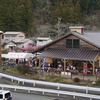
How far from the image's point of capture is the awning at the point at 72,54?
776 inches

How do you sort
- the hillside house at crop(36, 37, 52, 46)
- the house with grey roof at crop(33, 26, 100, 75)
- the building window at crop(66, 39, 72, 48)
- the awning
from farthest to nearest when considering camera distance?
the hillside house at crop(36, 37, 52, 46), the building window at crop(66, 39, 72, 48), the house with grey roof at crop(33, 26, 100, 75), the awning

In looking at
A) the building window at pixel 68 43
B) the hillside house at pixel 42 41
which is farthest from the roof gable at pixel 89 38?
the hillside house at pixel 42 41

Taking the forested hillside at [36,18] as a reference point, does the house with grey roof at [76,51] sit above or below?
below

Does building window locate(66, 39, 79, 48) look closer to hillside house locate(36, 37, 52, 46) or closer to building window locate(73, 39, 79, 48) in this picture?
building window locate(73, 39, 79, 48)

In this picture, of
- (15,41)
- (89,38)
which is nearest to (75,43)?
(89,38)

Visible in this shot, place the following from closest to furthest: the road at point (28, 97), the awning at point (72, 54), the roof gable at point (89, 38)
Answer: the road at point (28, 97) → the awning at point (72, 54) → the roof gable at point (89, 38)

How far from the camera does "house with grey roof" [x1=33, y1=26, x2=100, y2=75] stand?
65.4 ft

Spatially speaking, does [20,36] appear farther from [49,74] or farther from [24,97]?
[24,97]

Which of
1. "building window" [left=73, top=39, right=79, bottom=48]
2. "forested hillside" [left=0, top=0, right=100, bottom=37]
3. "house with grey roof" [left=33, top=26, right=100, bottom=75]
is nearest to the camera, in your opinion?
"house with grey roof" [left=33, top=26, right=100, bottom=75]

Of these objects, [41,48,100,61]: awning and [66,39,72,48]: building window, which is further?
[66,39,72,48]: building window

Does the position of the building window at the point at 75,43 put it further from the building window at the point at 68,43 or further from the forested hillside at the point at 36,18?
the forested hillside at the point at 36,18

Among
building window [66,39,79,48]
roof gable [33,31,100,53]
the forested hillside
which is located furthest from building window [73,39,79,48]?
the forested hillside

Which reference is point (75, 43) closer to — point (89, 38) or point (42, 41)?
point (89, 38)

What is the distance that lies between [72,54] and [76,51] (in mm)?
744
